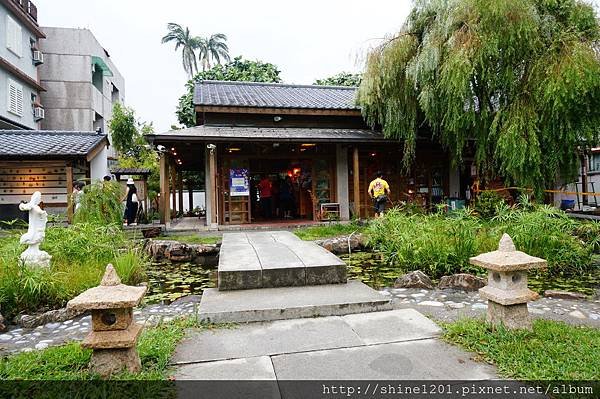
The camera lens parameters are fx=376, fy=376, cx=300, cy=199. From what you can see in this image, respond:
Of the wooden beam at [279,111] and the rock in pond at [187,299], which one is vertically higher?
the wooden beam at [279,111]

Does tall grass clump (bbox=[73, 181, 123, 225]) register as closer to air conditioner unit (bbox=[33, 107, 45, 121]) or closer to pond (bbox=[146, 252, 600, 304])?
pond (bbox=[146, 252, 600, 304])

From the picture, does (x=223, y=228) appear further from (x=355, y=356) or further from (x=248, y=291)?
(x=355, y=356)

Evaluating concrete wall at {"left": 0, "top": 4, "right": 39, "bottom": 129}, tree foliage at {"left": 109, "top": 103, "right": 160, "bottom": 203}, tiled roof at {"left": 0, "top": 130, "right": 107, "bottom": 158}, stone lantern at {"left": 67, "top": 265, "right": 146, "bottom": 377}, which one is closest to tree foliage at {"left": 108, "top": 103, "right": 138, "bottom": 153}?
tree foliage at {"left": 109, "top": 103, "right": 160, "bottom": 203}

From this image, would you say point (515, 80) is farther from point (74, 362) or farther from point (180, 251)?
point (74, 362)

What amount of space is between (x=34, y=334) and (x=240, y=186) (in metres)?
8.23

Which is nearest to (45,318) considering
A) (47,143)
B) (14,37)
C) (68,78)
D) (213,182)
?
(213,182)

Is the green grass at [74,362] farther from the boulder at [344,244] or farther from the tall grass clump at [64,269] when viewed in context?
the boulder at [344,244]

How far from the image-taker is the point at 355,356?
265 centimetres

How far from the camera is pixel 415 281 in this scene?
491 cm

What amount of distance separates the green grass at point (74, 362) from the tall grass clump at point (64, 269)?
1628 mm

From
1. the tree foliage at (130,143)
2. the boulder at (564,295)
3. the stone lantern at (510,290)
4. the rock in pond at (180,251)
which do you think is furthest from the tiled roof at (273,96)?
the stone lantern at (510,290)

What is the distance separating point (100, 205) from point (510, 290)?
787 cm

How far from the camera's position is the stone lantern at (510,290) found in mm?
2844

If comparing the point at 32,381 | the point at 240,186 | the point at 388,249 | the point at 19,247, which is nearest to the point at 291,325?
the point at 32,381
